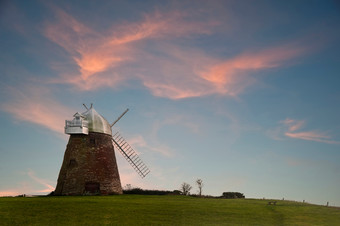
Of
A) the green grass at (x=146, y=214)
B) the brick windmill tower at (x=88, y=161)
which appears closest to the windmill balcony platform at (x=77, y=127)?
the brick windmill tower at (x=88, y=161)

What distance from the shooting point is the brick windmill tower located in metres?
36.5

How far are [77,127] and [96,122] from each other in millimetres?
2638

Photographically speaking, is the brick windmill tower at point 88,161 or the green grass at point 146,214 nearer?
the green grass at point 146,214

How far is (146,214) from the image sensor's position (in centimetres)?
2381

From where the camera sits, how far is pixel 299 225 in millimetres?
22562

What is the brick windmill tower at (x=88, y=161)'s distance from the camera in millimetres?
36531

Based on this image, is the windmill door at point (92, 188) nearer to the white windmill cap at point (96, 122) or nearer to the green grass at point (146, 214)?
the white windmill cap at point (96, 122)

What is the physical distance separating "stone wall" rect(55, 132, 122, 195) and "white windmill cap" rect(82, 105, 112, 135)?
66 centimetres

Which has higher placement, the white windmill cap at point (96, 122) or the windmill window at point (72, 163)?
the white windmill cap at point (96, 122)

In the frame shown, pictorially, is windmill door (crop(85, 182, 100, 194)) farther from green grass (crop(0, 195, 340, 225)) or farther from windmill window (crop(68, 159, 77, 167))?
green grass (crop(0, 195, 340, 225))

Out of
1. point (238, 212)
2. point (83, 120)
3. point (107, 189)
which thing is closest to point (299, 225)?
point (238, 212)

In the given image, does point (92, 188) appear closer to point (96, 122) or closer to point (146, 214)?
point (96, 122)

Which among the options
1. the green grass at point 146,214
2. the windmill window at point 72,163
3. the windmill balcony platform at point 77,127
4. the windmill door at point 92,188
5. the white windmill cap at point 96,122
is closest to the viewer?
the green grass at point 146,214

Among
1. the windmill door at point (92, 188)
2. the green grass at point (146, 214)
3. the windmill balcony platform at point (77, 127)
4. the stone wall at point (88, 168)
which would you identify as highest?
the windmill balcony platform at point (77, 127)
